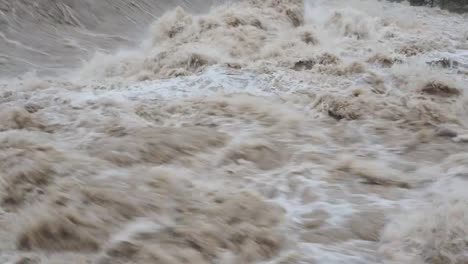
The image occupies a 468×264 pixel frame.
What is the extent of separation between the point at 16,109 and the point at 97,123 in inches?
31.9

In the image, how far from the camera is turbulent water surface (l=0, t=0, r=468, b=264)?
8.80ft

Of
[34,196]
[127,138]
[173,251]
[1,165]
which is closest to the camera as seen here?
[173,251]

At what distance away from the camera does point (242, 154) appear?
383cm

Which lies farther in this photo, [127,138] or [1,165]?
[127,138]

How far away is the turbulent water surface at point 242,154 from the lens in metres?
2.68

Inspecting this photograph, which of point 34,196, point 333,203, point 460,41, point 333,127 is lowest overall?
point 34,196

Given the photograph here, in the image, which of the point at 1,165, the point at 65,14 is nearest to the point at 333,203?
the point at 1,165

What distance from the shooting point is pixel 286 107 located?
479 centimetres

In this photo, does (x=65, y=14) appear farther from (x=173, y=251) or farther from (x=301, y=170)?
(x=173, y=251)

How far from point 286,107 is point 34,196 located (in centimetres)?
254

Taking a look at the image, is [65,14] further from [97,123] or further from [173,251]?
[173,251]

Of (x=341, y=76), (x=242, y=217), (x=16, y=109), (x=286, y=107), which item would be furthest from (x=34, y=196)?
(x=341, y=76)

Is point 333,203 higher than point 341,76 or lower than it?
lower

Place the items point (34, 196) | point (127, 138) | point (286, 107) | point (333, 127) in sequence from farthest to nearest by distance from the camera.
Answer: point (286, 107) < point (333, 127) < point (127, 138) < point (34, 196)
